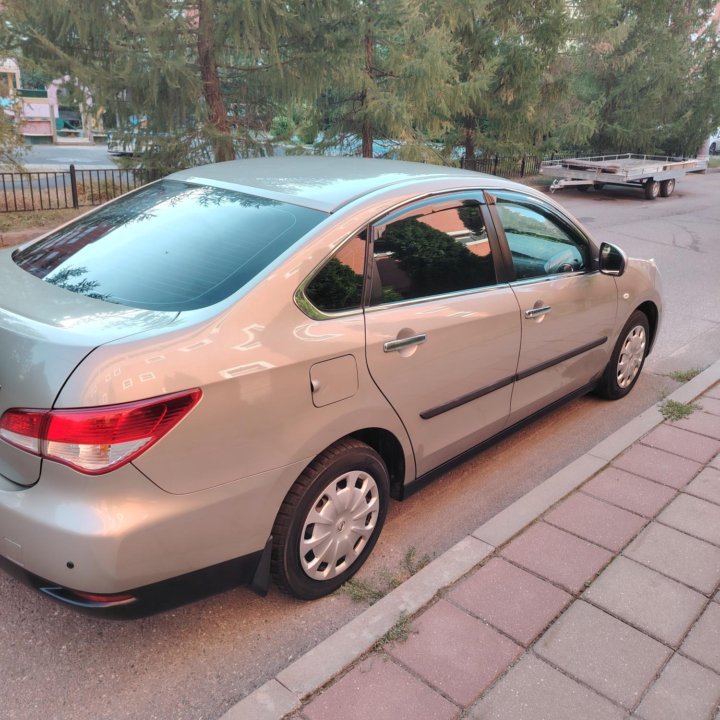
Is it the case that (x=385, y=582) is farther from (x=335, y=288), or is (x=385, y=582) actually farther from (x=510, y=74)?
(x=510, y=74)

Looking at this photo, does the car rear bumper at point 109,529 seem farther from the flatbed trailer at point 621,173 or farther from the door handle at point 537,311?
the flatbed trailer at point 621,173

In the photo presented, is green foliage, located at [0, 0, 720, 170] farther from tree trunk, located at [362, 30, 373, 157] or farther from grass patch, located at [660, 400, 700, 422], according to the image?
grass patch, located at [660, 400, 700, 422]

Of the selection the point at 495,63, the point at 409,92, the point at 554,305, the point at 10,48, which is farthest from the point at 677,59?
the point at 554,305

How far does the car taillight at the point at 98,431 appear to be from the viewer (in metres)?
2.03

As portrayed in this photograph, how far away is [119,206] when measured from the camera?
3285mm

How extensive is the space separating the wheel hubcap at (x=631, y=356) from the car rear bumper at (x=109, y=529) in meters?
3.23

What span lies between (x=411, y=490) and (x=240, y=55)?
9.77 meters

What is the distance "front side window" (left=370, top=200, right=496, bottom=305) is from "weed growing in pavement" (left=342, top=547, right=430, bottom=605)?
117cm

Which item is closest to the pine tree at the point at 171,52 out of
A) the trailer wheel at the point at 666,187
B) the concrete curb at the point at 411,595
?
the concrete curb at the point at 411,595

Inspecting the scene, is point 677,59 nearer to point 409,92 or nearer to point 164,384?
point 409,92

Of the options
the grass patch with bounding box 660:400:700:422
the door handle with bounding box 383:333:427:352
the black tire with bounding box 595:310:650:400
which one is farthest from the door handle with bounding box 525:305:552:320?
the grass patch with bounding box 660:400:700:422

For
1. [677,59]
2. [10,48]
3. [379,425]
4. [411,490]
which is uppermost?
[677,59]

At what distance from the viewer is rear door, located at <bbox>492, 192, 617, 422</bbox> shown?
11.7ft

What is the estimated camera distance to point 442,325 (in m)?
3.00
